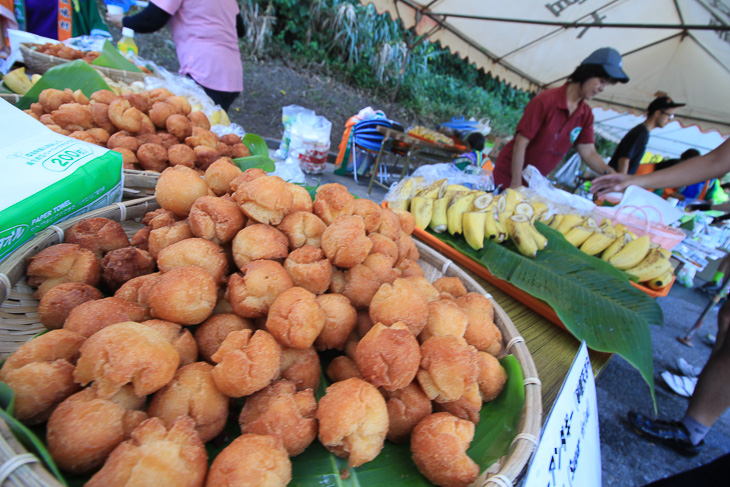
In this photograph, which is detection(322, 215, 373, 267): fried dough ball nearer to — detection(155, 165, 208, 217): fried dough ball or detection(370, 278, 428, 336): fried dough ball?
detection(370, 278, 428, 336): fried dough ball

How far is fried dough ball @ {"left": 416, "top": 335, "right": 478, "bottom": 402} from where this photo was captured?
1.03 m

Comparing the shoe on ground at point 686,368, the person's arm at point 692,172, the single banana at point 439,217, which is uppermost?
the person's arm at point 692,172

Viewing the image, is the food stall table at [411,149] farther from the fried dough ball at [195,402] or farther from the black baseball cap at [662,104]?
the fried dough ball at [195,402]

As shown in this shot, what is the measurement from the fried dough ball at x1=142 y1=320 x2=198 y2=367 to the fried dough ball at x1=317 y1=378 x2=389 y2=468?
0.42m

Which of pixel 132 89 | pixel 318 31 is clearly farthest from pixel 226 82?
pixel 318 31

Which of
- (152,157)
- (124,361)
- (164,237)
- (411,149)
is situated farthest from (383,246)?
(411,149)

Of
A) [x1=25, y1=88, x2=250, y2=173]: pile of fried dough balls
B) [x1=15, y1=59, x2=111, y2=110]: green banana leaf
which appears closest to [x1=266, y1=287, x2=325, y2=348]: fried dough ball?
[x1=25, y1=88, x2=250, y2=173]: pile of fried dough balls

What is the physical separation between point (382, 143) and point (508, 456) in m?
6.12

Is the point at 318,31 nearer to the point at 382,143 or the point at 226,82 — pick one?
the point at 382,143

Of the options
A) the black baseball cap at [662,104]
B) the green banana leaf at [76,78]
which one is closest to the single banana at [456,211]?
the green banana leaf at [76,78]

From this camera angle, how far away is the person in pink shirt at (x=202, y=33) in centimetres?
329

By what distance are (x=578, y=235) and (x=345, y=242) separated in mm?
2503

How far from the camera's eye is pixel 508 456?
1028 millimetres

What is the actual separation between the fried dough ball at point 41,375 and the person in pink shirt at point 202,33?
3.59 meters
